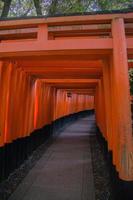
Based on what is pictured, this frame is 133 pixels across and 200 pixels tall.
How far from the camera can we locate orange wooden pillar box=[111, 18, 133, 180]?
4.13 metres

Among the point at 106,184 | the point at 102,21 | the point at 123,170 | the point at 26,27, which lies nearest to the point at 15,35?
the point at 26,27

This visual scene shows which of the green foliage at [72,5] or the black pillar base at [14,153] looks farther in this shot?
the green foliage at [72,5]

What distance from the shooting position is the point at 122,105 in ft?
13.9

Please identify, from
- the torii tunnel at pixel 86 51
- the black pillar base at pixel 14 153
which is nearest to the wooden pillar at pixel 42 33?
the torii tunnel at pixel 86 51

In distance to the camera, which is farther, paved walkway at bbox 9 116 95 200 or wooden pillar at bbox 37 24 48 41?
paved walkway at bbox 9 116 95 200

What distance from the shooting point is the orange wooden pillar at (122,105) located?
4.13m

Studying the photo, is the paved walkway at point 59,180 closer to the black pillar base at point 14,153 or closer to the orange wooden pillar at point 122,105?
the black pillar base at point 14,153

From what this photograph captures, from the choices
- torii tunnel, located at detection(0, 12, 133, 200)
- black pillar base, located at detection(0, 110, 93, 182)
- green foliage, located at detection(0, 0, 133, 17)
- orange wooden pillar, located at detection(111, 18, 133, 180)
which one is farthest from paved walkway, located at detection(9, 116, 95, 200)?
green foliage, located at detection(0, 0, 133, 17)

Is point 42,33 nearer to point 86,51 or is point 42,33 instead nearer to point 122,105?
point 86,51

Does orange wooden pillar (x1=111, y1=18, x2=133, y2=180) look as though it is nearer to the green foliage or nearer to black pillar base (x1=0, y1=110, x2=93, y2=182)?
black pillar base (x1=0, y1=110, x2=93, y2=182)

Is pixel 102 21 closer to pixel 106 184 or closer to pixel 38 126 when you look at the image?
pixel 106 184

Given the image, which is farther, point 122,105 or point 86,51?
point 86,51

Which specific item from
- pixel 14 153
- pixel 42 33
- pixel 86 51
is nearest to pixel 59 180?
pixel 14 153

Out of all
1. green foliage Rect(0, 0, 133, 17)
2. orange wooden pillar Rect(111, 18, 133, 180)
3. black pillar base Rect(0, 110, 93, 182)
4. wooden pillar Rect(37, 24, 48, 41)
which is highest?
green foliage Rect(0, 0, 133, 17)
